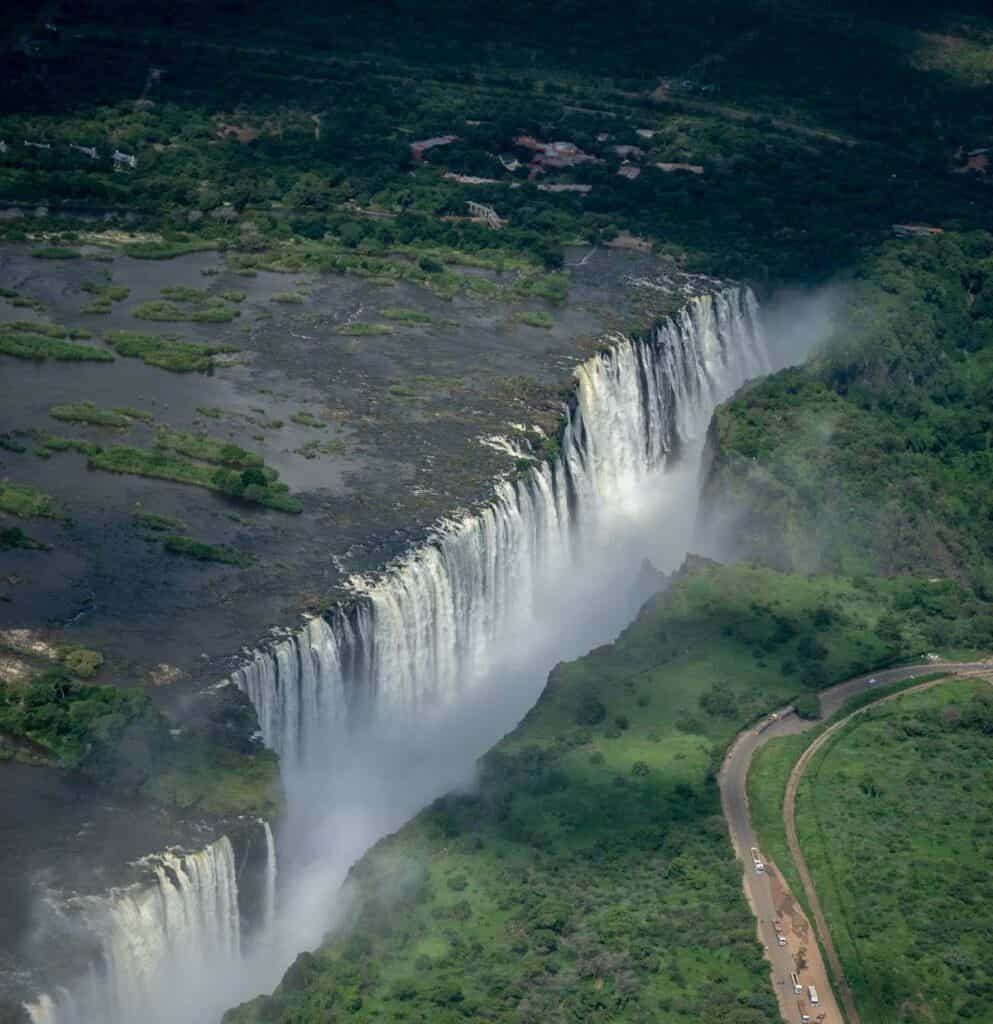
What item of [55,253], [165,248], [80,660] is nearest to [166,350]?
[55,253]

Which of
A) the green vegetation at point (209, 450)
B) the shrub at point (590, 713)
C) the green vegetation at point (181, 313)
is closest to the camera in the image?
the shrub at point (590, 713)

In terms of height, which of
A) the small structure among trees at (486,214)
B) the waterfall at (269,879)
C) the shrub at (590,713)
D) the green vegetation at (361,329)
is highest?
the small structure among trees at (486,214)

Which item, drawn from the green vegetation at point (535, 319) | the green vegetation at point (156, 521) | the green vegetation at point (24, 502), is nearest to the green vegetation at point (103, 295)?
the green vegetation at point (535, 319)

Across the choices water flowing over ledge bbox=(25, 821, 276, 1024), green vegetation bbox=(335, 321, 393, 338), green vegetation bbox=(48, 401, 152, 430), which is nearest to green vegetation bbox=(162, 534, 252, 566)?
green vegetation bbox=(48, 401, 152, 430)

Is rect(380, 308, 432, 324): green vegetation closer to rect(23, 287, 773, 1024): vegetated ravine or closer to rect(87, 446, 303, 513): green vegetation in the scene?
rect(23, 287, 773, 1024): vegetated ravine

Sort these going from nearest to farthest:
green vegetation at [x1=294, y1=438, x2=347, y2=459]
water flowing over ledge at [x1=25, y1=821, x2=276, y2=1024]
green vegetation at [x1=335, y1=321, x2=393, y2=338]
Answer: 1. water flowing over ledge at [x1=25, y1=821, x2=276, y2=1024]
2. green vegetation at [x1=294, y1=438, x2=347, y2=459]
3. green vegetation at [x1=335, y1=321, x2=393, y2=338]

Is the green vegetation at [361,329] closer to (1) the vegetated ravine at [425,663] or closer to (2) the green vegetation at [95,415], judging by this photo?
(1) the vegetated ravine at [425,663]
